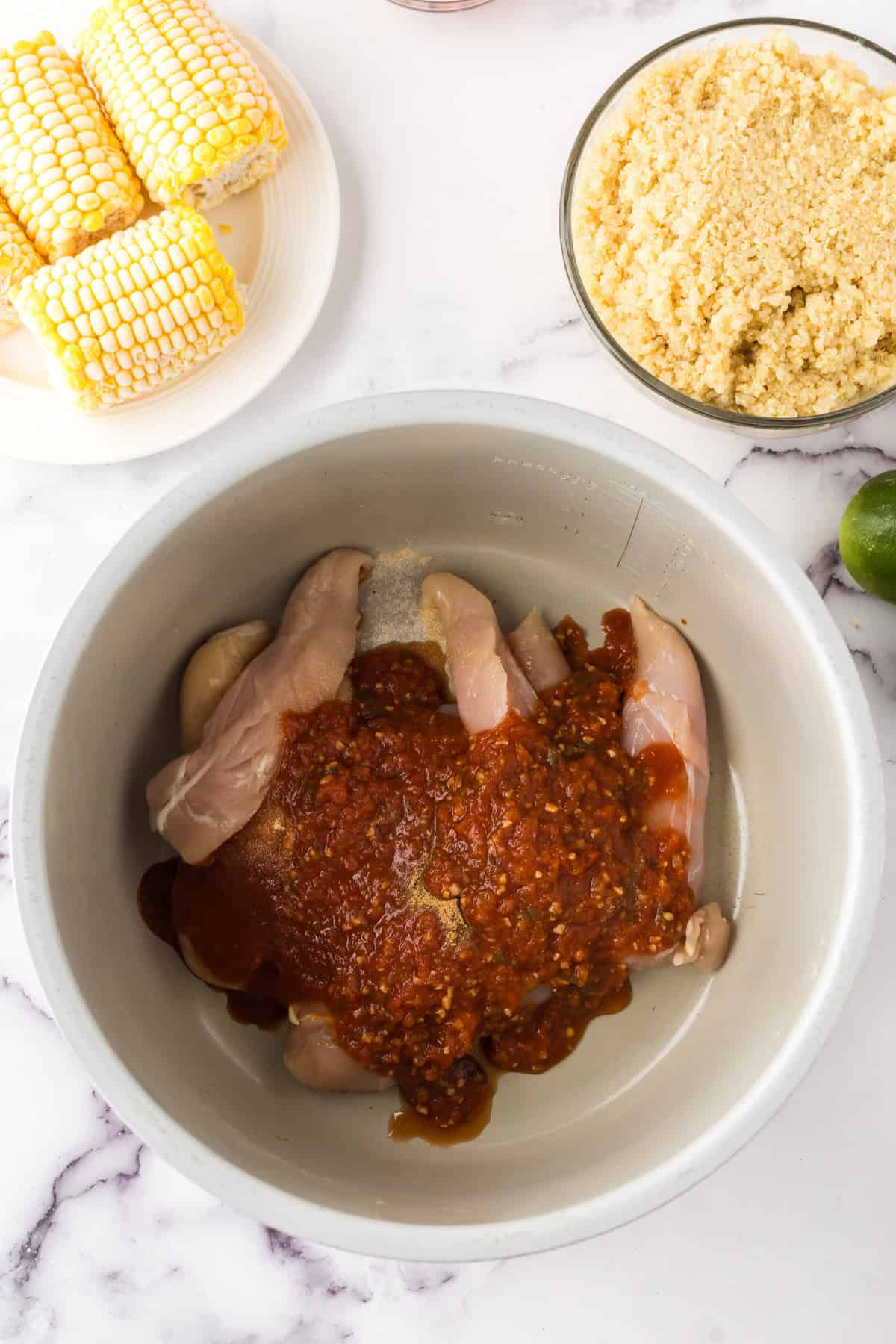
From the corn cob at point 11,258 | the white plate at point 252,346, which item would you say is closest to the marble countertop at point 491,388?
the white plate at point 252,346

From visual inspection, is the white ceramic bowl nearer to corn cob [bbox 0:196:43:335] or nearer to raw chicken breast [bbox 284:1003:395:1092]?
raw chicken breast [bbox 284:1003:395:1092]

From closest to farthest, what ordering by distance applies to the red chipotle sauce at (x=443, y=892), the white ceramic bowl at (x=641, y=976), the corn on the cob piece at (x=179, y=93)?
the white ceramic bowl at (x=641, y=976)
the red chipotle sauce at (x=443, y=892)
the corn on the cob piece at (x=179, y=93)

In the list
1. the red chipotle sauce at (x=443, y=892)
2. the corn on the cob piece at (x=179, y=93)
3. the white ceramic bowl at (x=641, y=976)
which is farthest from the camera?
the corn on the cob piece at (x=179, y=93)

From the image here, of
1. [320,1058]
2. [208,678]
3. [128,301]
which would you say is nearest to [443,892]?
[320,1058]

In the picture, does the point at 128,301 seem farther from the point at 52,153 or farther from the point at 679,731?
the point at 679,731

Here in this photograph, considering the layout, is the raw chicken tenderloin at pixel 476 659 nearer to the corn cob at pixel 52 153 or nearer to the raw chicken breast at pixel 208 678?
the raw chicken breast at pixel 208 678

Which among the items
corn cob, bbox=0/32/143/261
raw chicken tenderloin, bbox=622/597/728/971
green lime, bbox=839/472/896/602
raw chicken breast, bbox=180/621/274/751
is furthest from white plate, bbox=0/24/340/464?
green lime, bbox=839/472/896/602

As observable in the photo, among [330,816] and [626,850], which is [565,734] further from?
[330,816]
